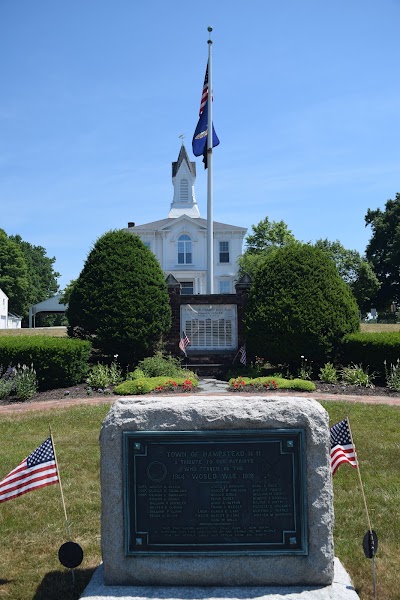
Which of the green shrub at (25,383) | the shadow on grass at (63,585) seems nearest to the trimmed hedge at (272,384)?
the green shrub at (25,383)

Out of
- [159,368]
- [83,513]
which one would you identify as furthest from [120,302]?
[83,513]

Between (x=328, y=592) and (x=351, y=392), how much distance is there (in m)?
8.17

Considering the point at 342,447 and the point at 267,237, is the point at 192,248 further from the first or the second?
the point at 342,447

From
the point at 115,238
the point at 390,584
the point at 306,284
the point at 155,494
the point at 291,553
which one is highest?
the point at 115,238

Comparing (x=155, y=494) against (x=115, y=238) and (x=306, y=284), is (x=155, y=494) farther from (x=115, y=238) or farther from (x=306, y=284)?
(x=115, y=238)

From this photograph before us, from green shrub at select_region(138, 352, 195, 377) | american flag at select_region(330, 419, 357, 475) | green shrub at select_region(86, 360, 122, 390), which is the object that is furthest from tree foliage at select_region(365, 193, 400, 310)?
american flag at select_region(330, 419, 357, 475)

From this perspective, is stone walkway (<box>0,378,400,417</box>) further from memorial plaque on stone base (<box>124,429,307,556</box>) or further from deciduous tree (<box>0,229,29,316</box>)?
deciduous tree (<box>0,229,29,316</box>)

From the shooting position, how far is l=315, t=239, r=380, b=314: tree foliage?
4141 cm

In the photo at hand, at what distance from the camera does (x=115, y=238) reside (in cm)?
1499

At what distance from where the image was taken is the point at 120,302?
1389 cm

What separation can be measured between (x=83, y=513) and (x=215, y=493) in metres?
2.15

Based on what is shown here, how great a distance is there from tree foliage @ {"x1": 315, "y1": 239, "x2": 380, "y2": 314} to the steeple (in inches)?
395

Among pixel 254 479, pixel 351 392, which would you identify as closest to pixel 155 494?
pixel 254 479

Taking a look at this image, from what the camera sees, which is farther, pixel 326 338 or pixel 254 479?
pixel 326 338
